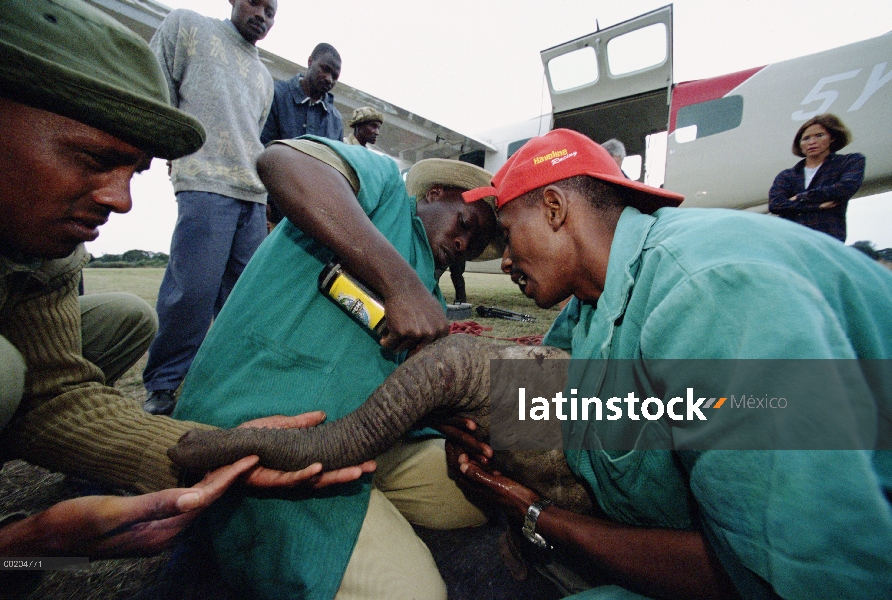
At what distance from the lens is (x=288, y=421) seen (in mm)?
1442

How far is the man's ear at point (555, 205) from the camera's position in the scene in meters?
1.46

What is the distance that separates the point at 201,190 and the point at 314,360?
6.77ft

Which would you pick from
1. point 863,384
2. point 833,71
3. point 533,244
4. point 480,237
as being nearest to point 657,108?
point 833,71

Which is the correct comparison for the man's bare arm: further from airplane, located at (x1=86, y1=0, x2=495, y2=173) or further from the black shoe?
airplane, located at (x1=86, y1=0, x2=495, y2=173)

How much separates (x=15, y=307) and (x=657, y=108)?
10.3m

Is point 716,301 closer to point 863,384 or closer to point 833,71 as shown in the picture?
point 863,384

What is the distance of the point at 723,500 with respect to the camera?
85cm

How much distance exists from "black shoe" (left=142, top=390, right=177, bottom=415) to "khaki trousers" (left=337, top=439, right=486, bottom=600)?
1.75 m

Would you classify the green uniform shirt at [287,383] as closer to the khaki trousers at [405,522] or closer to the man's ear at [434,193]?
the khaki trousers at [405,522]

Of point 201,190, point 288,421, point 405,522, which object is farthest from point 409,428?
point 201,190

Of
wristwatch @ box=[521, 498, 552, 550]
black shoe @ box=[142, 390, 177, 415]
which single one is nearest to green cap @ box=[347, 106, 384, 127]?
black shoe @ box=[142, 390, 177, 415]

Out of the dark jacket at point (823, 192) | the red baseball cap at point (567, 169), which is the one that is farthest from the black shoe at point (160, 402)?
the dark jacket at point (823, 192)

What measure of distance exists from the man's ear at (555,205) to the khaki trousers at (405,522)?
56.3 inches

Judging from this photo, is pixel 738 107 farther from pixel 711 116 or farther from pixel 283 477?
pixel 283 477
